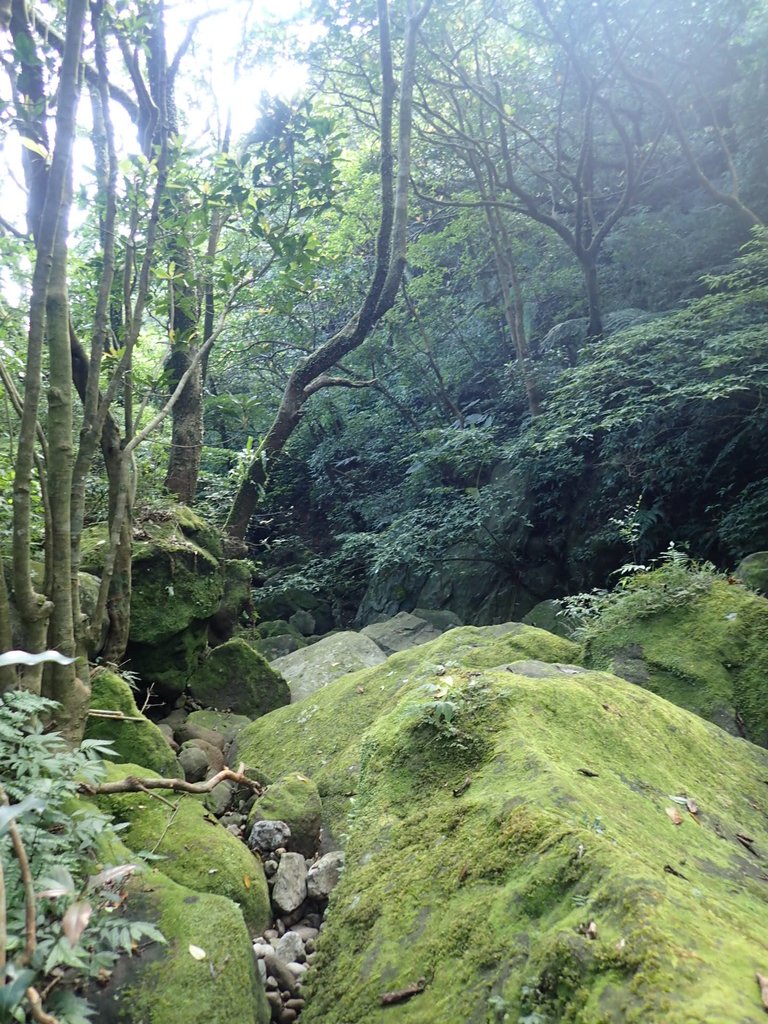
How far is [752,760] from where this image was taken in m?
2.92

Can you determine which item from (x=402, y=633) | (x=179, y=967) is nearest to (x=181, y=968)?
(x=179, y=967)

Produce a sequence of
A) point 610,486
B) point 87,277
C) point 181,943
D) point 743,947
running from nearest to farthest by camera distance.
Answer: point 743,947 → point 181,943 → point 87,277 → point 610,486

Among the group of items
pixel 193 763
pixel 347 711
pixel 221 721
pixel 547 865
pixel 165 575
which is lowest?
pixel 221 721

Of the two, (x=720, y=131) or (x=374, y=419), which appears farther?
(x=374, y=419)

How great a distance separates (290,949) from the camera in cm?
234

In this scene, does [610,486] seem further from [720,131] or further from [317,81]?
[317,81]

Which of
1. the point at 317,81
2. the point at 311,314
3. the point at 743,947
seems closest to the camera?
the point at 743,947

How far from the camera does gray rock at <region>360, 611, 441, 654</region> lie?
8.43 metres

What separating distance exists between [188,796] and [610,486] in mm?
8114

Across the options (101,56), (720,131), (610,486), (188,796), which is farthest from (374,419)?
(188,796)

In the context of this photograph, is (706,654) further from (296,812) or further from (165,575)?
(165,575)

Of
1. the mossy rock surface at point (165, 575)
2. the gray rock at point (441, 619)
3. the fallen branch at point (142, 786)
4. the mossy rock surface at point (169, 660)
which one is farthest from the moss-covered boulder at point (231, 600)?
the fallen branch at point (142, 786)

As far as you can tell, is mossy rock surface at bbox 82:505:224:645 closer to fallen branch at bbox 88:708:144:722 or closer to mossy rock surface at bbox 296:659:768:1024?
Answer: fallen branch at bbox 88:708:144:722

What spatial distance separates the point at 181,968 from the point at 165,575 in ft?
13.6
